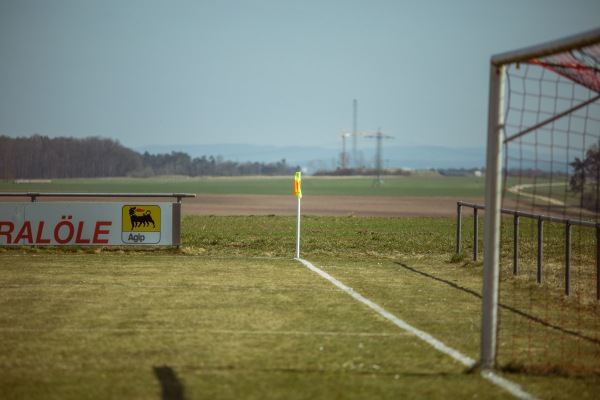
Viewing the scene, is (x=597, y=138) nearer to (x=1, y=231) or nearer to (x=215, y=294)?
(x=215, y=294)

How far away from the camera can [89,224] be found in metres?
17.4

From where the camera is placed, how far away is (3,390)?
604cm

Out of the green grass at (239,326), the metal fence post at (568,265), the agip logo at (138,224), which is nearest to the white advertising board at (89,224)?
the agip logo at (138,224)

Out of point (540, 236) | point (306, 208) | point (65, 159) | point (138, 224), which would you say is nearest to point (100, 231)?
point (138, 224)

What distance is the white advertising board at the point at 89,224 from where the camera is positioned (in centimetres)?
1730

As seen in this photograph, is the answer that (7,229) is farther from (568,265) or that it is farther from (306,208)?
(306,208)

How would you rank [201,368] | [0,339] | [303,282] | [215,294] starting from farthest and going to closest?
[303,282] < [215,294] < [0,339] < [201,368]

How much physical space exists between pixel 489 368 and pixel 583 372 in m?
0.82

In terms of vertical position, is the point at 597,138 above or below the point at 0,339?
above

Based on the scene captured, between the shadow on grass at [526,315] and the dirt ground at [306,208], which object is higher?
the shadow on grass at [526,315]

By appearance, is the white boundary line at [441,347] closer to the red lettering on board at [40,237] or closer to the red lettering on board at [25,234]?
the red lettering on board at [40,237]

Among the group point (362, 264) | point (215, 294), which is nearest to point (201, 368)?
point (215, 294)

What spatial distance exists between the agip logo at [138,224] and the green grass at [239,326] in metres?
0.32

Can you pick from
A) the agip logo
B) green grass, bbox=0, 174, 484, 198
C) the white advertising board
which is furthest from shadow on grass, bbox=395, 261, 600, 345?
green grass, bbox=0, 174, 484, 198
